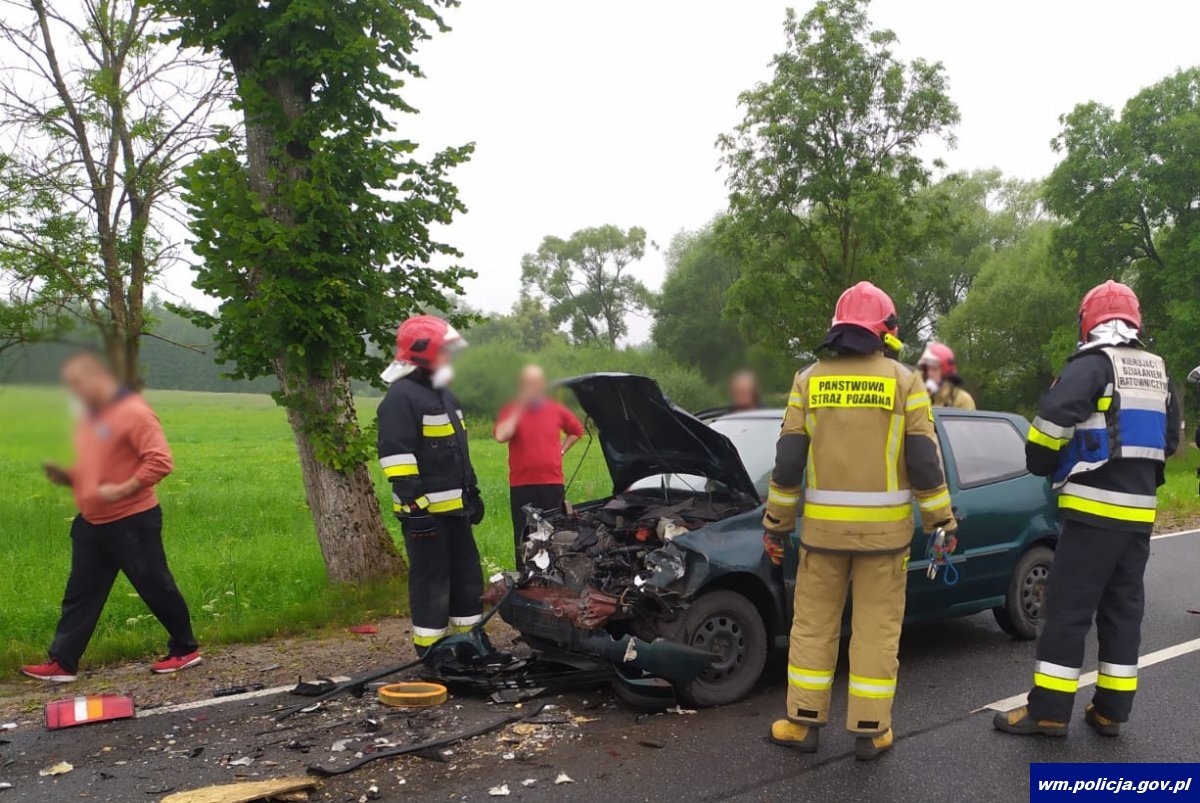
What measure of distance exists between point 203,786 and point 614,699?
203 centimetres

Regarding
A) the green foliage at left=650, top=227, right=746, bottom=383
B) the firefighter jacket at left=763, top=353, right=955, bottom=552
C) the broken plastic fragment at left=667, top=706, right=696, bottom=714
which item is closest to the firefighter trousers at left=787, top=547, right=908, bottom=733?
the firefighter jacket at left=763, top=353, right=955, bottom=552

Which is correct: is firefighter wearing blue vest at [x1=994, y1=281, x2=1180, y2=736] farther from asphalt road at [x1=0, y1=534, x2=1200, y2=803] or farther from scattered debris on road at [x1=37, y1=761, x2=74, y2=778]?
scattered debris on road at [x1=37, y1=761, x2=74, y2=778]

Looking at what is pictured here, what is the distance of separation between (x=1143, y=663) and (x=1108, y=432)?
2043 millimetres

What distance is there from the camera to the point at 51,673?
5434mm

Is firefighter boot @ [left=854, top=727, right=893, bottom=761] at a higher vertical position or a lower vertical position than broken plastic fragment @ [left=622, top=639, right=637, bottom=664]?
lower

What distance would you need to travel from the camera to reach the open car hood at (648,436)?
16.7ft

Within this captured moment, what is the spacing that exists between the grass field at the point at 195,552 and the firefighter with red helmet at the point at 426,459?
595 mm

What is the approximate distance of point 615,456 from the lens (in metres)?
5.82

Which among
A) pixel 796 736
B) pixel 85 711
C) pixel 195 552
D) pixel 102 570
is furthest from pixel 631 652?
pixel 195 552

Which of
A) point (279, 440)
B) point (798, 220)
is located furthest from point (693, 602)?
point (279, 440)

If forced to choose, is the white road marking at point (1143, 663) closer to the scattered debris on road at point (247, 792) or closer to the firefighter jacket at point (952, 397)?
the firefighter jacket at point (952, 397)

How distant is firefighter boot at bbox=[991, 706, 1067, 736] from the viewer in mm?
4244

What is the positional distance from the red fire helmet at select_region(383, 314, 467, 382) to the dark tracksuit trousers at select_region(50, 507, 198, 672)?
1.70 m

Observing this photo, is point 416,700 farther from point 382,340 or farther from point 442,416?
point 382,340
